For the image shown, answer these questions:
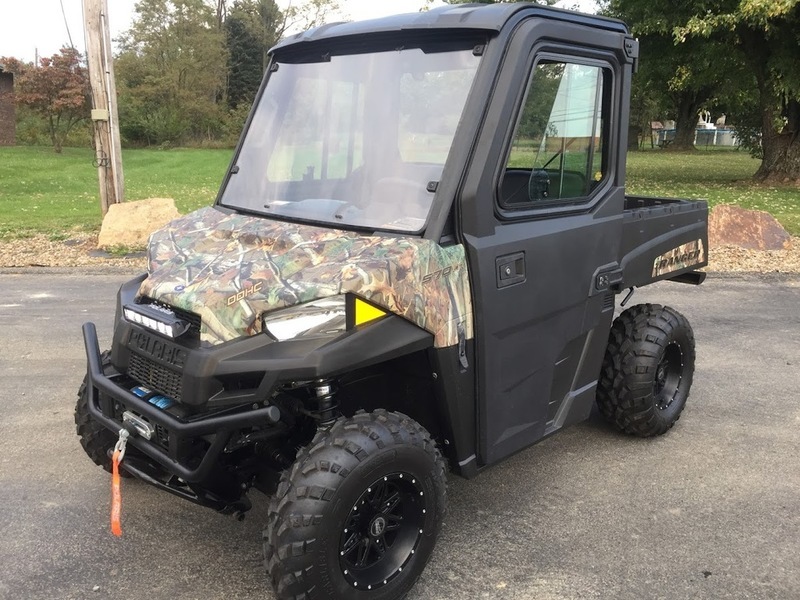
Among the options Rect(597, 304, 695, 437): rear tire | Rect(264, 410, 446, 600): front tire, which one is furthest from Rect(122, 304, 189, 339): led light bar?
Rect(597, 304, 695, 437): rear tire

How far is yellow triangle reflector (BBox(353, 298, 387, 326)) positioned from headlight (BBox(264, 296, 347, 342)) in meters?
0.04

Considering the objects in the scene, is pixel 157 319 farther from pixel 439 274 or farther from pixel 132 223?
pixel 132 223

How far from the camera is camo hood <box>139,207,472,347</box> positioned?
2.61 meters

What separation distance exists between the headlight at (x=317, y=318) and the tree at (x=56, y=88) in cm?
3873

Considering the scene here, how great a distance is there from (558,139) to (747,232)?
26.4 ft

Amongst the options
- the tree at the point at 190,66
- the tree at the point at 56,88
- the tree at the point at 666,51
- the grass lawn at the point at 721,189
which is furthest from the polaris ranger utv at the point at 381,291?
the tree at the point at 190,66

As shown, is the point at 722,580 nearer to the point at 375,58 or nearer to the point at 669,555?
the point at 669,555

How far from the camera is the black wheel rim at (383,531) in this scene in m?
2.69

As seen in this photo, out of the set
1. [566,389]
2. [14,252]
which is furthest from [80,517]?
[14,252]

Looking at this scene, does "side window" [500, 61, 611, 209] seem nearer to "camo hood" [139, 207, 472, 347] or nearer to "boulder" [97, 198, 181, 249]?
"camo hood" [139, 207, 472, 347]

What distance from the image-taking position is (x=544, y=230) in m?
3.21

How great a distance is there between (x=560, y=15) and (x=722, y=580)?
2452 millimetres

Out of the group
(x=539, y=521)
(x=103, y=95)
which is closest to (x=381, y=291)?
(x=539, y=521)

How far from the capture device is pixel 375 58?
10.5ft
